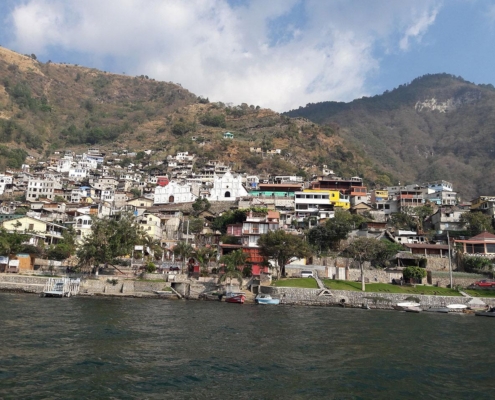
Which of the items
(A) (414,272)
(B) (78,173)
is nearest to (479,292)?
(A) (414,272)

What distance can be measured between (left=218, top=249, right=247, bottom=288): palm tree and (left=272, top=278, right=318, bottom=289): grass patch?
4862 mm

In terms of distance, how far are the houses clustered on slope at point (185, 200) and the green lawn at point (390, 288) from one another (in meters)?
12.6

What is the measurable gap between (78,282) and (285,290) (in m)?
25.4

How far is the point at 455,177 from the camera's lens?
618 feet

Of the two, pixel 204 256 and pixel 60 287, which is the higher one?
pixel 204 256

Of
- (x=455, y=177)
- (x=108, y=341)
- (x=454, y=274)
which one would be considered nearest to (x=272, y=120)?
(x=455, y=177)

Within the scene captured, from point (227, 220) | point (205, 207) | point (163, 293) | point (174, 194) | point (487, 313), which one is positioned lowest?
point (487, 313)

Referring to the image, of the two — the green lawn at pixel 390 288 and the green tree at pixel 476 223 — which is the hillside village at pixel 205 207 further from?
the green lawn at pixel 390 288

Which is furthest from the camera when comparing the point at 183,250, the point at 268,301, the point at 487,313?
the point at 183,250

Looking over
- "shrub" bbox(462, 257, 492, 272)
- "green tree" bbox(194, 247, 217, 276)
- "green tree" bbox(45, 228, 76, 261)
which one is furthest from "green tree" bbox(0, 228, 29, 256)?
"shrub" bbox(462, 257, 492, 272)

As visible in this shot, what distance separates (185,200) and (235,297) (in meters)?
48.8

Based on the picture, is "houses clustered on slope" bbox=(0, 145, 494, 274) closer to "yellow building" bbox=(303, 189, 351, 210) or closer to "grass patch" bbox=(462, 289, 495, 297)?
"yellow building" bbox=(303, 189, 351, 210)

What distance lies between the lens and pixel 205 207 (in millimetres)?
84438

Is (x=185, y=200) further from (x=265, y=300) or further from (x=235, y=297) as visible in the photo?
(x=265, y=300)
